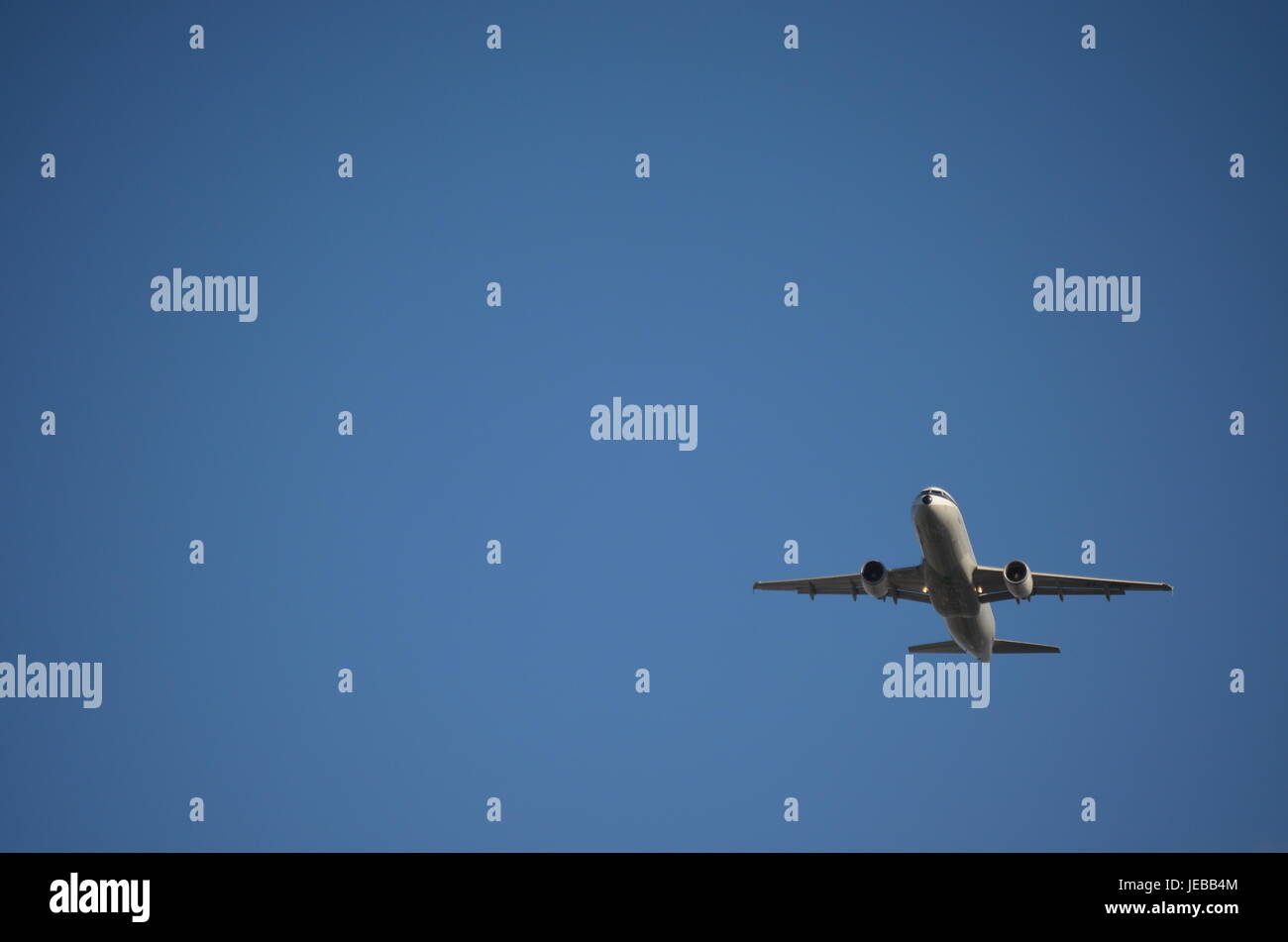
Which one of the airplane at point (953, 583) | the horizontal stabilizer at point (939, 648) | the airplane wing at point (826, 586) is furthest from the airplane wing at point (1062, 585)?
the horizontal stabilizer at point (939, 648)

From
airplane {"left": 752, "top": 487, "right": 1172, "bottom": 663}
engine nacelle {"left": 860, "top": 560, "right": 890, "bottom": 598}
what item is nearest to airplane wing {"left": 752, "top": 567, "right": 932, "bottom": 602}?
airplane {"left": 752, "top": 487, "right": 1172, "bottom": 663}

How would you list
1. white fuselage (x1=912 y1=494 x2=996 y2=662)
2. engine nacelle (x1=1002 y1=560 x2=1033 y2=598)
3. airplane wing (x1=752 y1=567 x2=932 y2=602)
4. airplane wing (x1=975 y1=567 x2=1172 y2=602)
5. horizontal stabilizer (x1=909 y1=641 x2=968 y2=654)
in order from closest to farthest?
1. white fuselage (x1=912 y1=494 x2=996 y2=662)
2. engine nacelle (x1=1002 y1=560 x2=1033 y2=598)
3. airplane wing (x1=975 y1=567 x2=1172 y2=602)
4. airplane wing (x1=752 y1=567 x2=932 y2=602)
5. horizontal stabilizer (x1=909 y1=641 x2=968 y2=654)

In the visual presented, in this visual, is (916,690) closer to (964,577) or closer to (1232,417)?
(1232,417)

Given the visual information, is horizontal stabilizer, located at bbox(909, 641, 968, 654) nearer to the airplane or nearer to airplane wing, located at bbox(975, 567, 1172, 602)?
the airplane

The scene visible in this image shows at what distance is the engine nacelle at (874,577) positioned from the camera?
61719mm

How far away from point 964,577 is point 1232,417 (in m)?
30.8

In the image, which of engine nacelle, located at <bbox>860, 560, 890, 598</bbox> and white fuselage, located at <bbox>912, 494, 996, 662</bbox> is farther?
engine nacelle, located at <bbox>860, 560, 890, 598</bbox>

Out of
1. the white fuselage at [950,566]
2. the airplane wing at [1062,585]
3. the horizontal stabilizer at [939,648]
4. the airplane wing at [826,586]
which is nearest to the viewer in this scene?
the white fuselage at [950,566]

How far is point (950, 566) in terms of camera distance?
196ft

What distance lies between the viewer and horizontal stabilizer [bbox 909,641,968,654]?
74.6 metres

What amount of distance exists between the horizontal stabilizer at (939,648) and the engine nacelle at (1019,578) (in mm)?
13549

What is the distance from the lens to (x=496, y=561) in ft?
286

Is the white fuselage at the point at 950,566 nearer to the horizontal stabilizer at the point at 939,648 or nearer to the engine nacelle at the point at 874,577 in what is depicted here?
the engine nacelle at the point at 874,577
